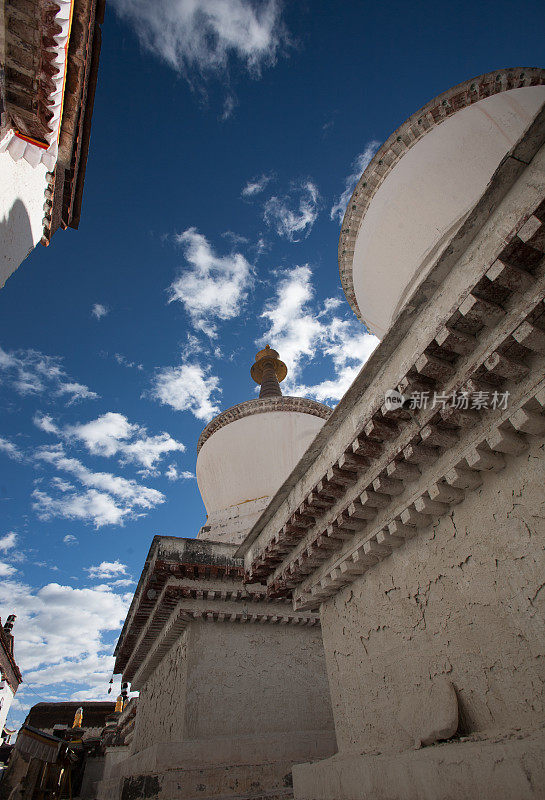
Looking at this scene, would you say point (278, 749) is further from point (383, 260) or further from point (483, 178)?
point (483, 178)

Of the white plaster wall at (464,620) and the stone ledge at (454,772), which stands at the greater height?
the white plaster wall at (464,620)

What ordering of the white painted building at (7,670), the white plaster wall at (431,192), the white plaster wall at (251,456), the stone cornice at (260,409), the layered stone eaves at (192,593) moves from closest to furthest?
the white plaster wall at (431,192), the layered stone eaves at (192,593), the white plaster wall at (251,456), the stone cornice at (260,409), the white painted building at (7,670)

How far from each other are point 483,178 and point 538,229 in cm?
443

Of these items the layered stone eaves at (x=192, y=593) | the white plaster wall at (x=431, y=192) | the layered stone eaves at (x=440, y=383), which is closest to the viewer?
the layered stone eaves at (x=440, y=383)

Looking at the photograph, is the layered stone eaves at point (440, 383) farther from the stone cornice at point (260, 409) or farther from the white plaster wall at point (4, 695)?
the white plaster wall at point (4, 695)

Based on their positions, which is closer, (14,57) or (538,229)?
(538,229)

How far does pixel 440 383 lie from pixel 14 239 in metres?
4.62

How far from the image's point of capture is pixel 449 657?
3.52 metres

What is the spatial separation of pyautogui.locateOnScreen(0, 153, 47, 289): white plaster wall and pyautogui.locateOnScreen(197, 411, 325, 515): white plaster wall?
24.5 ft

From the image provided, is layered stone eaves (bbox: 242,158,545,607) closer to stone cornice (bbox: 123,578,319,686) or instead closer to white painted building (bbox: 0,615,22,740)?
stone cornice (bbox: 123,578,319,686)

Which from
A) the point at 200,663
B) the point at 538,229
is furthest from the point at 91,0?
the point at 200,663

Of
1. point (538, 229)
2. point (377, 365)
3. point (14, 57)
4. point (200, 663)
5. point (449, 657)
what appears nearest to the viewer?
point (538, 229)

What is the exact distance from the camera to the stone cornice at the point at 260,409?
12.6m

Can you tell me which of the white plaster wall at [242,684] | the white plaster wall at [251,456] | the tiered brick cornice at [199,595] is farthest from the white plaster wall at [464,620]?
the white plaster wall at [251,456]
